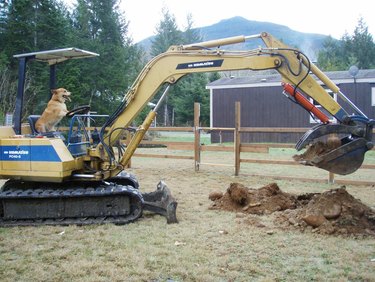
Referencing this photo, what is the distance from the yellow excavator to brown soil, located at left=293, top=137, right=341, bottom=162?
0.25 feet

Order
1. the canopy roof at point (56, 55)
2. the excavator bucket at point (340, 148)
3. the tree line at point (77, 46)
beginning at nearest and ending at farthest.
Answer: the excavator bucket at point (340, 148) < the canopy roof at point (56, 55) < the tree line at point (77, 46)

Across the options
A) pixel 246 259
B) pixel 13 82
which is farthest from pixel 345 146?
pixel 13 82

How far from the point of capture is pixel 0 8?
24.5 meters

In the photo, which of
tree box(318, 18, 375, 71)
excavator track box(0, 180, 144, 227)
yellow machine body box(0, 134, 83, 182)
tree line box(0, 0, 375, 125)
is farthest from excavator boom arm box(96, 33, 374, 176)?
tree box(318, 18, 375, 71)

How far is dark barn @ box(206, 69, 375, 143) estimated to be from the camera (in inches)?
818

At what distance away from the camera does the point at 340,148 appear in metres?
5.75

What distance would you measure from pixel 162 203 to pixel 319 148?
2.58 metres

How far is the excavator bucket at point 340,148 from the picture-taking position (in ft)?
18.8

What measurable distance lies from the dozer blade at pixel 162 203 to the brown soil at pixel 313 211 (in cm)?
93

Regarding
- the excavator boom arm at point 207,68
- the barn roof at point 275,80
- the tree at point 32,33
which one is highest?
the tree at point 32,33

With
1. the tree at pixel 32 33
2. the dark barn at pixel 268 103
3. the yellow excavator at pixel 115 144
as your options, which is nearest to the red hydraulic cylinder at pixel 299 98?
the yellow excavator at pixel 115 144

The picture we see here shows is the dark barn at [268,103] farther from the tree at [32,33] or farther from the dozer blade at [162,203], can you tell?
the dozer blade at [162,203]

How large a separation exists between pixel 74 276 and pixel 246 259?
187 cm

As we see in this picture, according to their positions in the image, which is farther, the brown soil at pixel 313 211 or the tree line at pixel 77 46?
the tree line at pixel 77 46
